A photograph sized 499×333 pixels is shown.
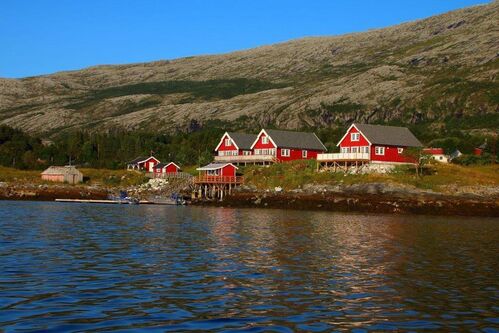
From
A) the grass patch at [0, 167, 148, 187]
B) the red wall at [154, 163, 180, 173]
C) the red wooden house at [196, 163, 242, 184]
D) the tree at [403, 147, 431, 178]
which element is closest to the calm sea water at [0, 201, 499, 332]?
the tree at [403, 147, 431, 178]

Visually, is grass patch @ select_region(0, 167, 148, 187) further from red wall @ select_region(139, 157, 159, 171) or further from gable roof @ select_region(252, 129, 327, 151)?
gable roof @ select_region(252, 129, 327, 151)

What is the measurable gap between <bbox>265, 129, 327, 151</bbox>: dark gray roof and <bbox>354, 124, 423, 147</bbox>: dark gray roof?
45.8 feet

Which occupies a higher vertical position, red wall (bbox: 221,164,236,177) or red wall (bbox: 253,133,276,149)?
red wall (bbox: 253,133,276,149)

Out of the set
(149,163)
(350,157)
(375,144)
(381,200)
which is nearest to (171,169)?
(149,163)

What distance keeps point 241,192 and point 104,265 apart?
219 feet

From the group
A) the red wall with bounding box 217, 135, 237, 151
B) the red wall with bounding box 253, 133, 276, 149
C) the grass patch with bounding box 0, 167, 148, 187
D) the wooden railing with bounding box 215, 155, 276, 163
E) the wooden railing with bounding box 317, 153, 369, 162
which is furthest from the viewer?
the red wall with bounding box 217, 135, 237, 151

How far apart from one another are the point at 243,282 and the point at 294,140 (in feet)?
288

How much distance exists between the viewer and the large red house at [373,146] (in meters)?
93.9

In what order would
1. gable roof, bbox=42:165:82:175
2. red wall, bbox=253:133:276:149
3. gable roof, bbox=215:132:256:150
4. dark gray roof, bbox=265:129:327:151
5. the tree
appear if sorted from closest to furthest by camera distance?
the tree, red wall, bbox=253:133:276:149, dark gray roof, bbox=265:129:327:151, gable roof, bbox=215:132:256:150, gable roof, bbox=42:165:82:175

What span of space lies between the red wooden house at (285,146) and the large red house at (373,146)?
34.2 ft

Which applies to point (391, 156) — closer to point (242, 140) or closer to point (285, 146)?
point (285, 146)

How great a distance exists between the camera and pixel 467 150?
Result: 11919cm

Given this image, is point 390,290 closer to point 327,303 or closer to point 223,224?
point 327,303

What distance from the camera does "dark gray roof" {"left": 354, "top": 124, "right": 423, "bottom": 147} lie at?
314 ft
